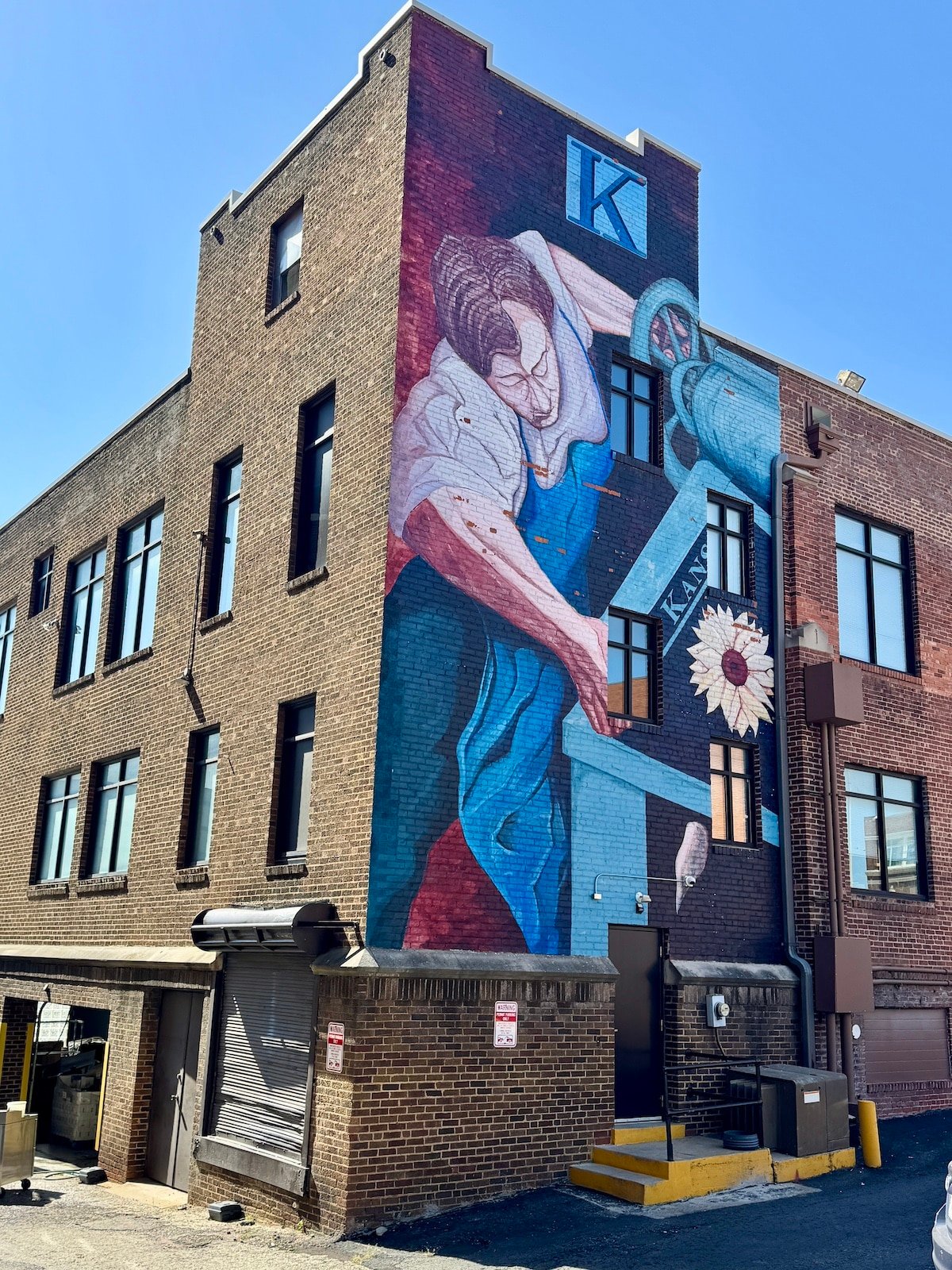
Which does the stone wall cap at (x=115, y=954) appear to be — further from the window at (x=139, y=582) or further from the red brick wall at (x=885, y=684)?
the red brick wall at (x=885, y=684)

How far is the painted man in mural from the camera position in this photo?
1286cm

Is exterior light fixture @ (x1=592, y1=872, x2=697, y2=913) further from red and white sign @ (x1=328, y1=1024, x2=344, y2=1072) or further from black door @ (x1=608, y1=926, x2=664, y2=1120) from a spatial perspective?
red and white sign @ (x1=328, y1=1024, x2=344, y2=1072)

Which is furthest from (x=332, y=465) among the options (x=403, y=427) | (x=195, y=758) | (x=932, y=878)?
(x=932, y=878)

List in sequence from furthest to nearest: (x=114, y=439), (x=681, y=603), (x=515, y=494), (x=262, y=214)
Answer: (x=114, y=439) < (x=262, y=214) < (x=681, y=603) < (x=515, y=494)

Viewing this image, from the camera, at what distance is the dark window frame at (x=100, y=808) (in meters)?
19.3

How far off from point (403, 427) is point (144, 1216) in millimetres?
9549

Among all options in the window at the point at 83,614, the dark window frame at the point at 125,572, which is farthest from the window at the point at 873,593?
the window at the point at 83,614

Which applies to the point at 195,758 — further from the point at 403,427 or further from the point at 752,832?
the point at 752,832

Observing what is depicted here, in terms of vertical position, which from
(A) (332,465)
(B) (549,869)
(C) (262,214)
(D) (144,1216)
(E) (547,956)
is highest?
(C) (262,214)

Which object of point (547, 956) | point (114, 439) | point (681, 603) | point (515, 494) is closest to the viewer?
point (547, 956)

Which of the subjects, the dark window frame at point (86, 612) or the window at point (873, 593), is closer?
the window at point (873, 593)

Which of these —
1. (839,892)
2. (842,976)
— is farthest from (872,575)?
(842,976)

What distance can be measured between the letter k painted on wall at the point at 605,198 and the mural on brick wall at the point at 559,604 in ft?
0.13

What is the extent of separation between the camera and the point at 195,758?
56.0ft
